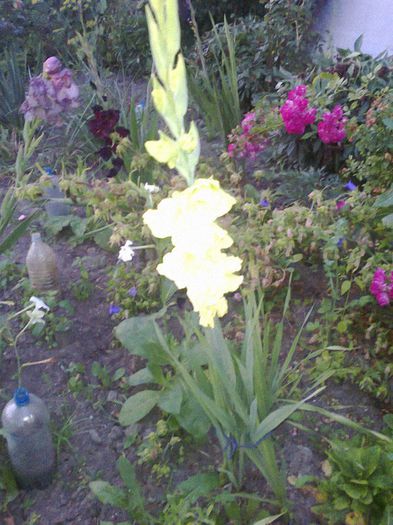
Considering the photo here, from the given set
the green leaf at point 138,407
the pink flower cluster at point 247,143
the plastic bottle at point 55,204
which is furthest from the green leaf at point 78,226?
the green leaf at point 138,407

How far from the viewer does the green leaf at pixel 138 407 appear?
2.03 m

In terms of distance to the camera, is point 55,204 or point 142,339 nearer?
point 142,339

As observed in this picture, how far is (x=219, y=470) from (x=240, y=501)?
0.14 metres

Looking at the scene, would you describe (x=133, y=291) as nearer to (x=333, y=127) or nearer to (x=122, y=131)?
(x=122, y=131)

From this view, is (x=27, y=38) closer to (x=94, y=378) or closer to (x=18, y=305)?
(x=18, y=305)

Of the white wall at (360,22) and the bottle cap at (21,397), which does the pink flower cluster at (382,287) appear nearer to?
the bottle cap at (21,397)

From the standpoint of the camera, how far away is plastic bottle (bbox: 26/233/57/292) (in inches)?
103

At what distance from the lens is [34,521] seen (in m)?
1.86

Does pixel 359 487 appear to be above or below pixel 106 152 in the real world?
below

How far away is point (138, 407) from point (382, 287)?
95 cm

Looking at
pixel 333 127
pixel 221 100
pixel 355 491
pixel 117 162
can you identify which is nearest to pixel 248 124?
pixel 333 127

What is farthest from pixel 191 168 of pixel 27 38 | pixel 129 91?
Result: pixel 27 38

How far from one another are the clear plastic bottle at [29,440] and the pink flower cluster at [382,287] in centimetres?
121

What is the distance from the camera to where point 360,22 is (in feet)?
15.0
